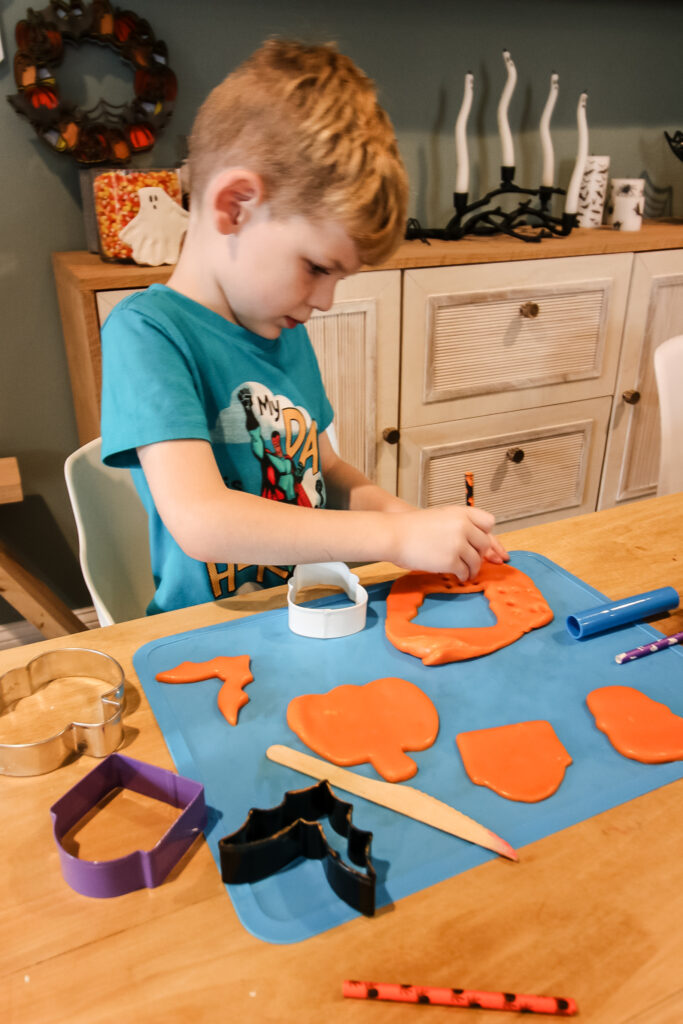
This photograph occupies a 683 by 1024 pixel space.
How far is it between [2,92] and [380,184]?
1.17 m

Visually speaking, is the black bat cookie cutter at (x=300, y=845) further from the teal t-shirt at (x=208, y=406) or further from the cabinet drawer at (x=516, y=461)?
the cabinet drawer at (x=516, y=461)

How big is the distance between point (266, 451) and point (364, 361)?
2.67ft

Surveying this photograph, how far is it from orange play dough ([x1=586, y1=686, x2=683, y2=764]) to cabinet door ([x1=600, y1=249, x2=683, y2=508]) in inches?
62.6

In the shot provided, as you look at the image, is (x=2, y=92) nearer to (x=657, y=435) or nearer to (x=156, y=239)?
(x=156, y=239)

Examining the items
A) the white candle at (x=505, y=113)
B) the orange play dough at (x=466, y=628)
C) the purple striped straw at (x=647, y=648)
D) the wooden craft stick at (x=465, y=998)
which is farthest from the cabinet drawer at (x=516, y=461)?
the wooden craft stick at (x=465, y=998)

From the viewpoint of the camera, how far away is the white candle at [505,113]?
1.85 metres

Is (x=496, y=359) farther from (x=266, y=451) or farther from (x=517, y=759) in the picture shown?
(x=517, y=759)

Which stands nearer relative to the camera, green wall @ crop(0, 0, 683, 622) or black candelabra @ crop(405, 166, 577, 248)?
green wall @ crop(0, 0, 683, 622)

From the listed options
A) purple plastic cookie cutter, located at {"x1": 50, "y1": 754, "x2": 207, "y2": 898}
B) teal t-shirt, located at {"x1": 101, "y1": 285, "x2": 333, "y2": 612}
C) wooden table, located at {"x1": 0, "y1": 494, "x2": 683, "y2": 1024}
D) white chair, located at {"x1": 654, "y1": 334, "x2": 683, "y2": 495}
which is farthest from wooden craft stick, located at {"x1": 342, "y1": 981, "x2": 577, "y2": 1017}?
white chair, located at {"x1": 654, "y1": 334, "x2": 683, "y2": 495}

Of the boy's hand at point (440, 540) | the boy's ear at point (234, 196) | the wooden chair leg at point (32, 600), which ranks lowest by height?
the wooden chair leg at point (32, 600)

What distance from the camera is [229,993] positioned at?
392 millimetres

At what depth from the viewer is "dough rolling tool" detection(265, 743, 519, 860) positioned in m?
0.48

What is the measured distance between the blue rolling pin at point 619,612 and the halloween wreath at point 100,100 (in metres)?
1.37

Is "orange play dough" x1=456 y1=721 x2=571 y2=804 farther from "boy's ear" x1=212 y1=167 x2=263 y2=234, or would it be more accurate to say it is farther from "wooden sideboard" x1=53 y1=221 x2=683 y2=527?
"wooden sideboard" x1=53 y1=221 x2=683 y2=527
